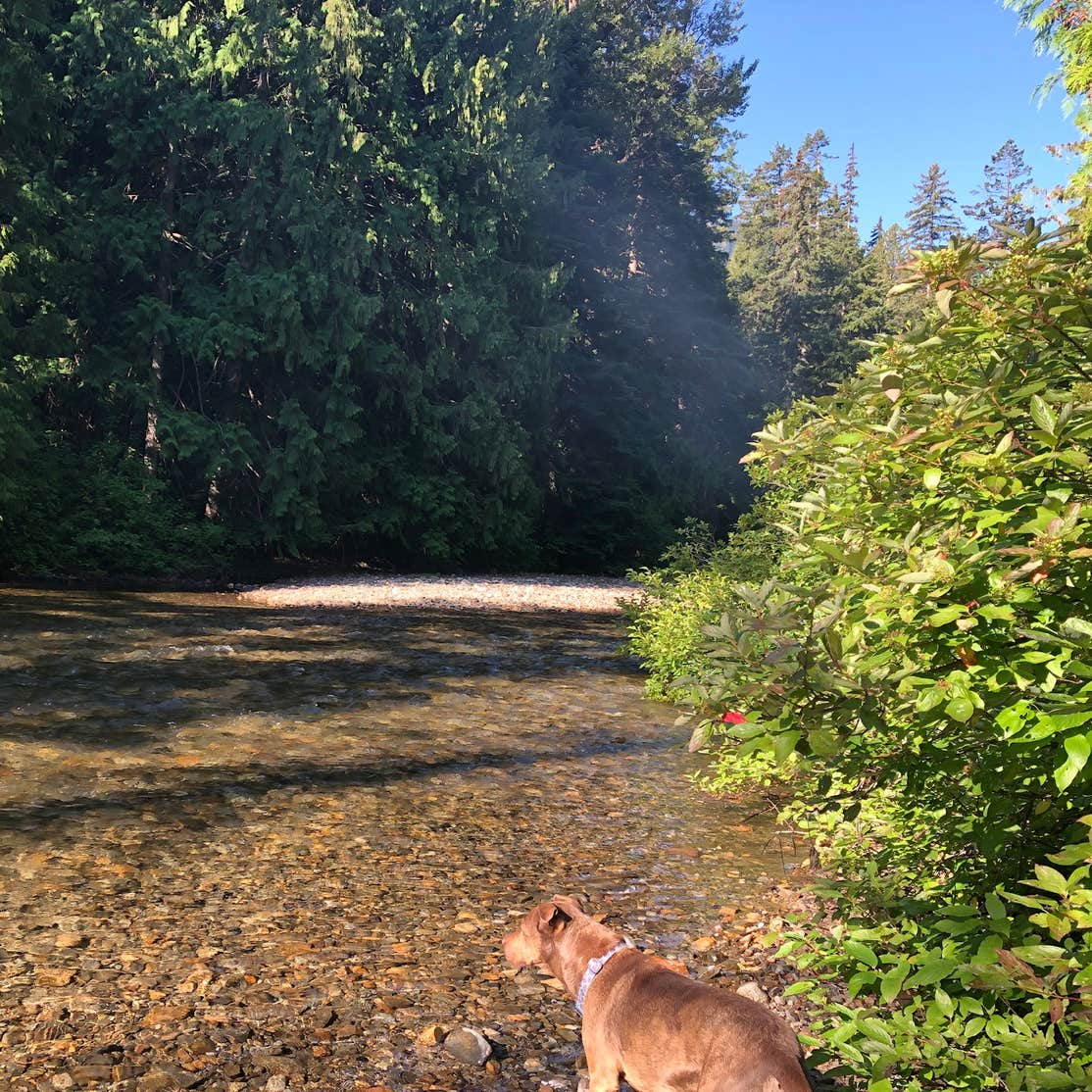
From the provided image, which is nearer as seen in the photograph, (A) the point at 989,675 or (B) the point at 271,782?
(A) the point at 989,675

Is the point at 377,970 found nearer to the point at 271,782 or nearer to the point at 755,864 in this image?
the point at 755,864

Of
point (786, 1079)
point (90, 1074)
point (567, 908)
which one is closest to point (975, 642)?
point (786, 1079)

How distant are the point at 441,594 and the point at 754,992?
19.0 meters

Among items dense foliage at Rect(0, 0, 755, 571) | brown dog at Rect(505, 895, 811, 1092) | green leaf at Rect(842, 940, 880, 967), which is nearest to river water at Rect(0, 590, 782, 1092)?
brown dog at Rect(505, 895, 811, 1092)

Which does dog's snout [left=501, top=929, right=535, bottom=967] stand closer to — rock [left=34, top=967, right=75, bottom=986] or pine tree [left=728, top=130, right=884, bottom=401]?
rock [left=34, top=967, right=75, bottom=986]

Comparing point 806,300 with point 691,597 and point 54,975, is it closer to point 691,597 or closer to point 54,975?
point 691,597

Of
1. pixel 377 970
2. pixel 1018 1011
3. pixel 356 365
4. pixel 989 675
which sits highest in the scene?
pixel 356 365

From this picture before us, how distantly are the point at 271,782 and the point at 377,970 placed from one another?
3478 millimetres

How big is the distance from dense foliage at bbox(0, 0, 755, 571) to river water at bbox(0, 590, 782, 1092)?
12183 millimetres

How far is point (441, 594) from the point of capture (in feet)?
76.2

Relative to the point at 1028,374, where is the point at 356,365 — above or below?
above

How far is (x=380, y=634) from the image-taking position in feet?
55.4

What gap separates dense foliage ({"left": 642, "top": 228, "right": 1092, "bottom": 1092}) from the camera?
213 cm

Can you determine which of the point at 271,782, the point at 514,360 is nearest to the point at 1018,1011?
the point at 271,782
